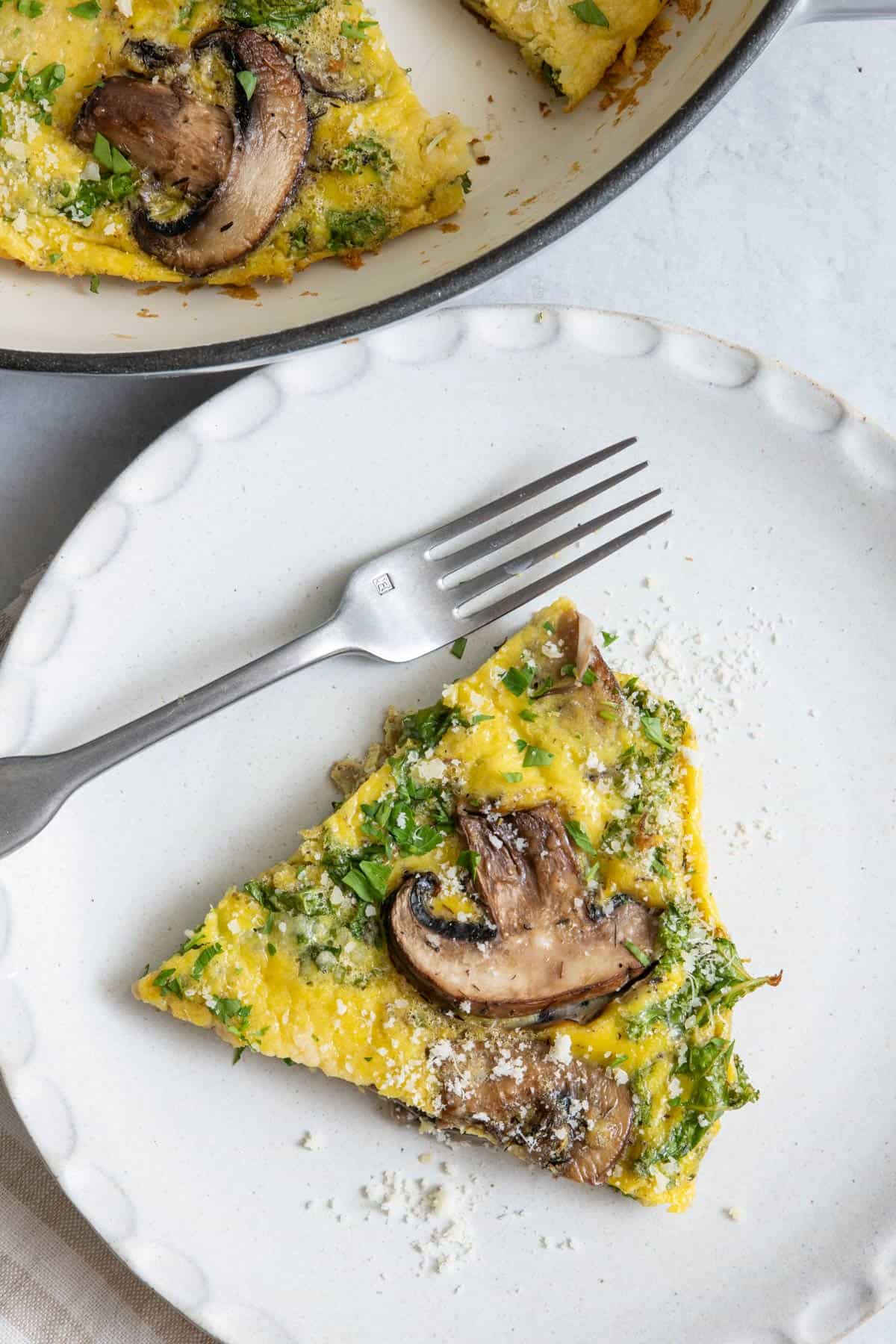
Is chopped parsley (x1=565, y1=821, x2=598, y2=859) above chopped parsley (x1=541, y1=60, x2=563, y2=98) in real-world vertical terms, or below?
below

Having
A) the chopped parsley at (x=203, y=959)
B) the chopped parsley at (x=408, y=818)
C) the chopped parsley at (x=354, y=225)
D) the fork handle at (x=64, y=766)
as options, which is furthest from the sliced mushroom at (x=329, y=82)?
the chopped parsley at (x=203, y=959)

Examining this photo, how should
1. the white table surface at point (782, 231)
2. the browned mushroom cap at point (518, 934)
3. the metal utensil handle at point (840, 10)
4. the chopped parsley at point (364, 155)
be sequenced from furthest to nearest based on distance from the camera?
the white table surface at point (782, 231)
the chopped parsley at point (364, 155)
the browned mushroom cap at point (518, 934)
the metal utensil handle at point (840, 10)

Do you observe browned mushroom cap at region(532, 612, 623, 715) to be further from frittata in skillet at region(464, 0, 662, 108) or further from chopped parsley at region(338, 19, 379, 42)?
chopped parsley at region(338, 19, 379, 42)

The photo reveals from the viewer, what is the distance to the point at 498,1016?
243 cm

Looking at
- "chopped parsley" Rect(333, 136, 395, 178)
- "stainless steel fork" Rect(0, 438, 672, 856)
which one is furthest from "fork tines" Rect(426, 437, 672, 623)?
"chopped parsley" Rect(333, 136, 395, 178)

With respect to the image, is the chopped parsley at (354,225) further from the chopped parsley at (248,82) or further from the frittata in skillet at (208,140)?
the chopped parsley at (248,82)

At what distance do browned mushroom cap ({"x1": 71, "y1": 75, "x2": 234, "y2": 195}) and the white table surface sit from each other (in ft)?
2.22

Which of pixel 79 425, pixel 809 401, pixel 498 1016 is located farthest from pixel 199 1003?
pixel 809 401

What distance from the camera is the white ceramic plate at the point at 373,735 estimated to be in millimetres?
2586

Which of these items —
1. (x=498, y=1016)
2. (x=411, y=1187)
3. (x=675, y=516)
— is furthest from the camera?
(x=675, y=516)

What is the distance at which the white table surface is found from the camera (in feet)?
9.77

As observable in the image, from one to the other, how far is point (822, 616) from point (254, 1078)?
63.1 inches

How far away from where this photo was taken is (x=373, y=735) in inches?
107

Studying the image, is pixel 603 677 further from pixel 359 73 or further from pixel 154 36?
pixel 154 36
